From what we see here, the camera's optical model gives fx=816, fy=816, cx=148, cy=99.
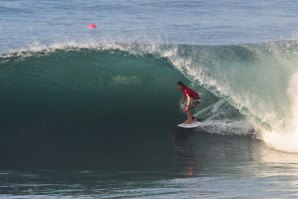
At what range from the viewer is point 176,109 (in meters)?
19.0

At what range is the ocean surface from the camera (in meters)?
12.7

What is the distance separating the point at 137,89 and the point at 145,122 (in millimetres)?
1490

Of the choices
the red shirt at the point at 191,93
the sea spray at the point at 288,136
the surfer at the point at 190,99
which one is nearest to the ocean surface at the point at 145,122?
the sea spray at the point at 288,136

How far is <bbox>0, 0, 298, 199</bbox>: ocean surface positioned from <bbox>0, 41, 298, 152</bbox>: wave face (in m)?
0.03

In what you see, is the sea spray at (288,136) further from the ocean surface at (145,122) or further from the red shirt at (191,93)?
the red shirt at (191,93)

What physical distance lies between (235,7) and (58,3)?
9.18 meters

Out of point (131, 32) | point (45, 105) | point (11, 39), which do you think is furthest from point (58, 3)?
point (45, 105)

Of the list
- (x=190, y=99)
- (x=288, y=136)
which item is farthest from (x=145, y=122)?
(x=288, y=136)

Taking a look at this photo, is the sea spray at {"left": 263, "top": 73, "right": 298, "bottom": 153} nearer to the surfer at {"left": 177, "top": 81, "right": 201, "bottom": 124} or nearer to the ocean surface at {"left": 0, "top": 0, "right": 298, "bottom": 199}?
the ocean surface at {"left": 0, "top": 0, "right": 298, "bottom": 199}

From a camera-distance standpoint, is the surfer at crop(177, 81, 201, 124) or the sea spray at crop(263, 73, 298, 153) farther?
the surfer at crop(177, 81, 201, 124)

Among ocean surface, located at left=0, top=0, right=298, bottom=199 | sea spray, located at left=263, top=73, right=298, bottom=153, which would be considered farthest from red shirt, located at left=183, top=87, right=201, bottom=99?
sea spray, located at left=263, top=73, right=298, bottom=153

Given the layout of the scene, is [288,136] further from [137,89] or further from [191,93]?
[137,89]

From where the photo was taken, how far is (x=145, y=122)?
1844 cm

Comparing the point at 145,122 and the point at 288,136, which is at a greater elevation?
the point at 145,122
